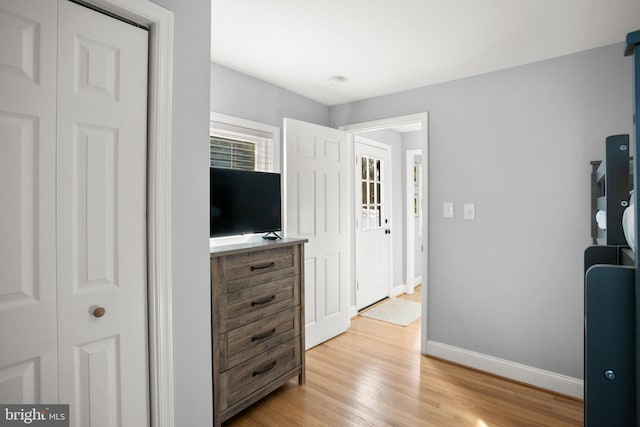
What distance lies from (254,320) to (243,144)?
4.73 ft

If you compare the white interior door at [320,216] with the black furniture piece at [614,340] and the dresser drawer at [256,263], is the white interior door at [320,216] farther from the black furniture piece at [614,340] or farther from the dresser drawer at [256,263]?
the black furniture piece at [614,340]

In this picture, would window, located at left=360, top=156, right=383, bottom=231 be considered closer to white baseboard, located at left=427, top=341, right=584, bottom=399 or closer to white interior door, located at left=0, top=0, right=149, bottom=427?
white baseboard, located at left=427, top=341, right=584, bottom=399

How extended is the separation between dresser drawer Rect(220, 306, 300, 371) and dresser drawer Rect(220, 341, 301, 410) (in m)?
0.04

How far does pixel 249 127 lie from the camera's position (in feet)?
9.11

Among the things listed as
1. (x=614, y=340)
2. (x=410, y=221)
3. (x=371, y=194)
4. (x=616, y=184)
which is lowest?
(x=614, y=340)

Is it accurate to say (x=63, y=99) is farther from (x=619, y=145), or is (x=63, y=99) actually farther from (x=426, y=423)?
(x=426, y=423)

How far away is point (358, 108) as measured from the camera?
11.5 ft

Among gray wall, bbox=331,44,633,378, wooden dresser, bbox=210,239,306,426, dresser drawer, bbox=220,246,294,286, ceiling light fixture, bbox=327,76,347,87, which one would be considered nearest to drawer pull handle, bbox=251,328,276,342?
wooden dresser, bbox=210,239,306,426

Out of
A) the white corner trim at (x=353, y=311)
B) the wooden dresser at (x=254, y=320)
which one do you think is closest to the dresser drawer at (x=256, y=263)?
the wooden dresser at (x=254, y=320)

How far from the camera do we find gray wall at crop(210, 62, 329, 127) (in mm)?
2564

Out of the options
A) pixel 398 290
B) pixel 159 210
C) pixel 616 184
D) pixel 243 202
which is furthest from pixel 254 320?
pixel 398 290

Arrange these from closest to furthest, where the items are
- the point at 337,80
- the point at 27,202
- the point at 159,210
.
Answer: the point at 27,202 < the point at 159,210 < the point at 337,80

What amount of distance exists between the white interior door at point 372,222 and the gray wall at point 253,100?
101cm

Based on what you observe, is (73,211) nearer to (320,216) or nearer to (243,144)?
(243,144)
